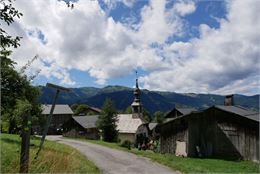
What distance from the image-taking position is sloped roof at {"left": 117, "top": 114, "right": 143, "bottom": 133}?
6234 centimetres

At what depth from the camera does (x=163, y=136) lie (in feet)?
125

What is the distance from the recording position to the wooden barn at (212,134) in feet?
103

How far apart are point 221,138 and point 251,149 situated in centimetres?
413

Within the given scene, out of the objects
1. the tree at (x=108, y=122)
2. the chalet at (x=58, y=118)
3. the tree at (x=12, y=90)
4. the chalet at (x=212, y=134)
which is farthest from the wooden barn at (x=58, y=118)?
the tree at (x=12, y=90)

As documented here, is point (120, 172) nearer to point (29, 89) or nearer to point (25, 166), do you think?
point (29, 89)

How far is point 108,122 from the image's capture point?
52312mm

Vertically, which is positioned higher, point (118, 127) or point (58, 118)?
point (58, 118)

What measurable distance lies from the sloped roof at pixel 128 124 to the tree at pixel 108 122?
8184 millimetres

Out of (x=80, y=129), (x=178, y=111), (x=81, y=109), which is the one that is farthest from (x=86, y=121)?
(x=81, y=109)

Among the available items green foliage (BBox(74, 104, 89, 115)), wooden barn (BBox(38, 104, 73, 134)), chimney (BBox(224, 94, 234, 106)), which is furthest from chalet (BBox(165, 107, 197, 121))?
green foliage (BBox(74, 104, 89, 115))

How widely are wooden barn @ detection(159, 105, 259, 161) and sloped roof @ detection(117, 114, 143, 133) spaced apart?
24.6 metres

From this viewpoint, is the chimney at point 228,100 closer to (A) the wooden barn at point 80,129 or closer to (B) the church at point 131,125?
(B) the church at point 131,125

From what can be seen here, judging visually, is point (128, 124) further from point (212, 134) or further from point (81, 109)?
point (81, 109)

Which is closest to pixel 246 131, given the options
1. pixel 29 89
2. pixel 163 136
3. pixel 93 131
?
pixel 163 136
